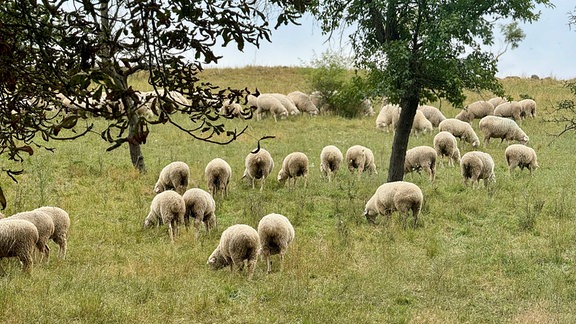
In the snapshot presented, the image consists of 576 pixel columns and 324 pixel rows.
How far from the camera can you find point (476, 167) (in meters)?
16.7

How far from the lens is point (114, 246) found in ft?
37.6

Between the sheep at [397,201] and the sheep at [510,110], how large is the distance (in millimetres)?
20257

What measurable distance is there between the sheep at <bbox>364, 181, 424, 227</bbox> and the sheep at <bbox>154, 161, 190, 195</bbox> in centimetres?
452

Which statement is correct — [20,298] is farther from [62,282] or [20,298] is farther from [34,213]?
[34,213]

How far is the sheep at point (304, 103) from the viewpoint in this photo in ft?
108

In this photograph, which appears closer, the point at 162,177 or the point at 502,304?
the point at 502,304

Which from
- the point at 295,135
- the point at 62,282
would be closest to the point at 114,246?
the point at 62,282

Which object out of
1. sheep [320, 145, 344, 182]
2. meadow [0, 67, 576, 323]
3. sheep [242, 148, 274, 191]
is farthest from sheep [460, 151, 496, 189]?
sheep [242, 148, 274, 191]

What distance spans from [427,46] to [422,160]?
4.42m

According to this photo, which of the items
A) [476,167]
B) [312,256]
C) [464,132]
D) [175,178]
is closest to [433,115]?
[464,132]

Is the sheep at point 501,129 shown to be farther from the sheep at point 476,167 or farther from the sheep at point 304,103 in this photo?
the sheep at point 304,103

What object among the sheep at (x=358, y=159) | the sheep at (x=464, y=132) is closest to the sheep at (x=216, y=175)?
the sheep at (x=358, y=159)

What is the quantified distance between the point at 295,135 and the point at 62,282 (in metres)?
18.3

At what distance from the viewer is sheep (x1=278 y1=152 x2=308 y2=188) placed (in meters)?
16.7
